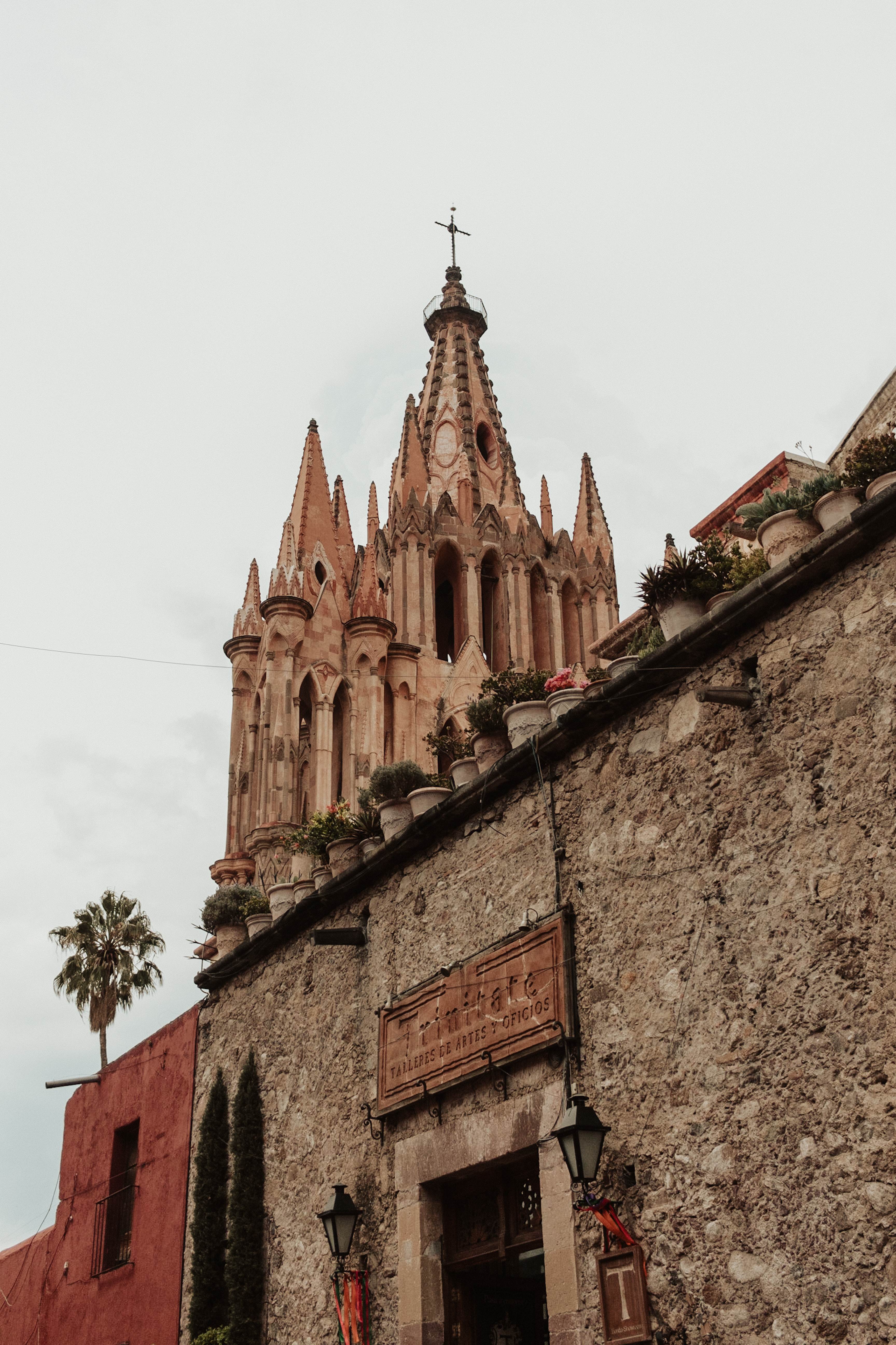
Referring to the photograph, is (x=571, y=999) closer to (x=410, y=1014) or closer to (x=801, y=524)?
(x=410, y=1014)

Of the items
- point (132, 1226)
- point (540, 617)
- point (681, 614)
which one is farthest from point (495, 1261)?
point (540, 617)

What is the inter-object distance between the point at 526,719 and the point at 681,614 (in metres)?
1.77

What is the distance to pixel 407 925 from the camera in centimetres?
1130

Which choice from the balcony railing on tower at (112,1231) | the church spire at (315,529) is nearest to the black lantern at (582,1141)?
the balcony railing on tower at (112,1231)

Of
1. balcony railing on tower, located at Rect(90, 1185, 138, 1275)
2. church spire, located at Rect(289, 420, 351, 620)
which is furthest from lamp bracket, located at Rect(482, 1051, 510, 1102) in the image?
church spire, located at Rect(289, 420, 351, 620)

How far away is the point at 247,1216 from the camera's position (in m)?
12.4

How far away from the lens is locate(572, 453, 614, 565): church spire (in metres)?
41.8

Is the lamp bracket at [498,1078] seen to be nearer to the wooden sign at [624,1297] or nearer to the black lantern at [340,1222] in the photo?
the wooden sign at [624,1297]

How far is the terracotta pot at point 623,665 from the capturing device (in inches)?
378

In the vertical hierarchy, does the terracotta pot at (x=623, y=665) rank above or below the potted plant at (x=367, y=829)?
below

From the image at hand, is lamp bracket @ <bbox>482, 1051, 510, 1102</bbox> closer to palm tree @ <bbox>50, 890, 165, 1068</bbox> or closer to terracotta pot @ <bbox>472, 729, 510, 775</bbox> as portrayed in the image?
terracotta pot @ <bbox>472, 729, 510, 775</bbox>

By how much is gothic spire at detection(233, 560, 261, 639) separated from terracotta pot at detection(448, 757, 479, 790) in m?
23.1

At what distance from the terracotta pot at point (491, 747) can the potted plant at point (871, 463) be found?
3485 mm

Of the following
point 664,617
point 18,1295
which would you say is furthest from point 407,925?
point 18,1295
